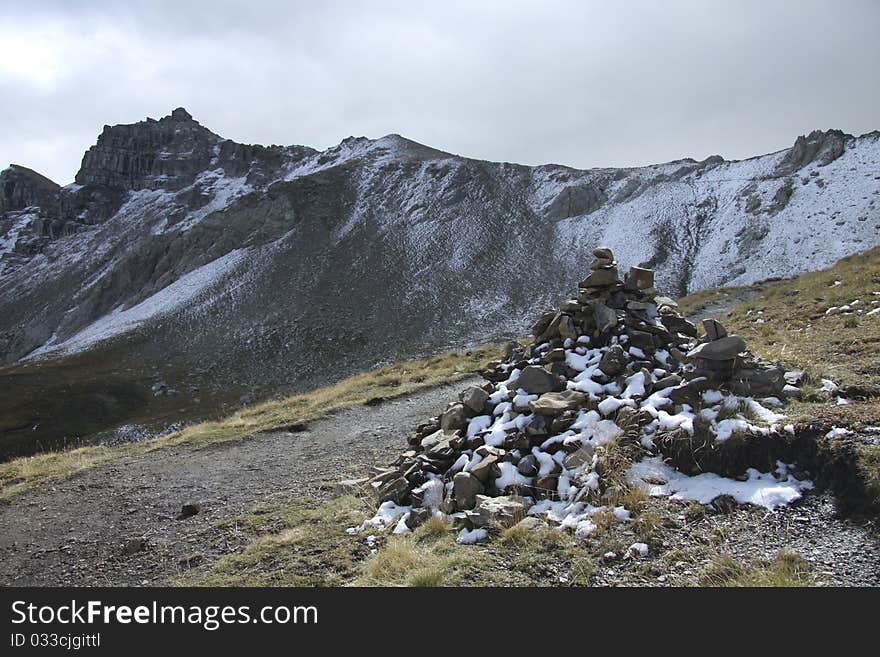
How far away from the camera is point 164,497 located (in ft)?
33.9

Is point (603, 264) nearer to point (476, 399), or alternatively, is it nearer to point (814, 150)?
point (476, 399)

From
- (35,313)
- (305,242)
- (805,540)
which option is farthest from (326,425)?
(35,313)

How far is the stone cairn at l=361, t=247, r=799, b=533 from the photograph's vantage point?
706 centimetres

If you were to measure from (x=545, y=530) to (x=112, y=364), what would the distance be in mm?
54311

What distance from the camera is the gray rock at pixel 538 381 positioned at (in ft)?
29.4

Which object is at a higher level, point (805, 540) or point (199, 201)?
point (199, 201)

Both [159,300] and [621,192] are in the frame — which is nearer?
[159,300]

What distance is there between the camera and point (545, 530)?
5.80 m

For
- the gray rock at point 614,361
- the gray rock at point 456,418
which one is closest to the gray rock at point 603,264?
the gray rock at point 614,361

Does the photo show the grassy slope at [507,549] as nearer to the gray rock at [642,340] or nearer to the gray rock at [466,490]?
the gray rock at [466,490]

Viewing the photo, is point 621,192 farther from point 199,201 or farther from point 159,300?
point 199,201

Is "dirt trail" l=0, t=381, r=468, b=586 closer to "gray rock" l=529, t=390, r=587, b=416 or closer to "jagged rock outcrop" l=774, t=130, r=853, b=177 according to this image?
"gray rock" l=529, t=390, r=587, b=416

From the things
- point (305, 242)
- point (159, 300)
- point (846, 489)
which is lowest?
point (846, 489)

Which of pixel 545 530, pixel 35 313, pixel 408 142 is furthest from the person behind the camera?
pixel 408 142
